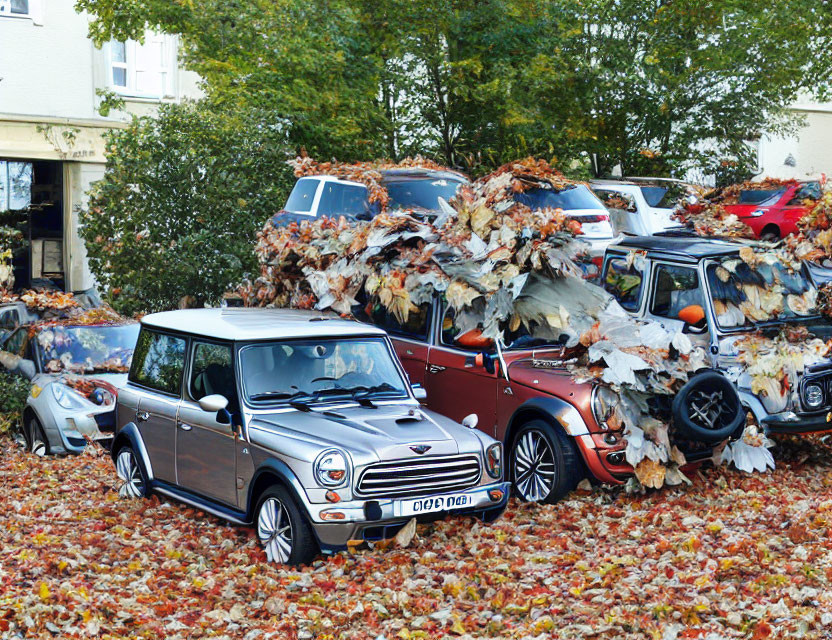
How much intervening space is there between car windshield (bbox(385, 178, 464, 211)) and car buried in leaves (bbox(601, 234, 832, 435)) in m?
3.86

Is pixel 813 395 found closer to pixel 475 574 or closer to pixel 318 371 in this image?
pixel 475 574

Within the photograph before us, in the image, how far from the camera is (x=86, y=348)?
14.3 m

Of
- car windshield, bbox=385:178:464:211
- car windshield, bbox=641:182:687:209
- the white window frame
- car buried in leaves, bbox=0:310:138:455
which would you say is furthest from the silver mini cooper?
the white window frame

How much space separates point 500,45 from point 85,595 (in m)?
15.9

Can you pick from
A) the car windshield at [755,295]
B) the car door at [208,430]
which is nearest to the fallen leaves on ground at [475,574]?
the car door at [208,430]

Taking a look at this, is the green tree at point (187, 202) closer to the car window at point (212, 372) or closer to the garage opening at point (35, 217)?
the car window at point (212, 372)

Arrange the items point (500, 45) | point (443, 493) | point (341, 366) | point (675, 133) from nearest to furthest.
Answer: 1. point (443, 493)
2. point (341, 366)
3. point (500, 45)
4. point (675, 133)

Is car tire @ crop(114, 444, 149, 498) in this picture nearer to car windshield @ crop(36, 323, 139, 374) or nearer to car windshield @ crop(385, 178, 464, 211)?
car windshield @ crop(36, 323, 139, 374)

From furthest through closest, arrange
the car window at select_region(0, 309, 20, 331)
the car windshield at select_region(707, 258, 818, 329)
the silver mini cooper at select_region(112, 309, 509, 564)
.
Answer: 1. the car window at select_region(0, 309, 20, 331)
2. the car windshield at select_region(707, 258, 818, 329)
3. the silver mini cooper at select_region(112, 309, 509, 564)

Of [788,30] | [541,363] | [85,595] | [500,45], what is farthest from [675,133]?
[85,595]

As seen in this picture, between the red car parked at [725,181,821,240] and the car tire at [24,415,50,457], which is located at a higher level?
the red car parked at [725,181,821,240]

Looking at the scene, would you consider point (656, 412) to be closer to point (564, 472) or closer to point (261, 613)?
point (564, 472)

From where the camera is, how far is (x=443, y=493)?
8.07 metres

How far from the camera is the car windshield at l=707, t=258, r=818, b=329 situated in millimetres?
10750
